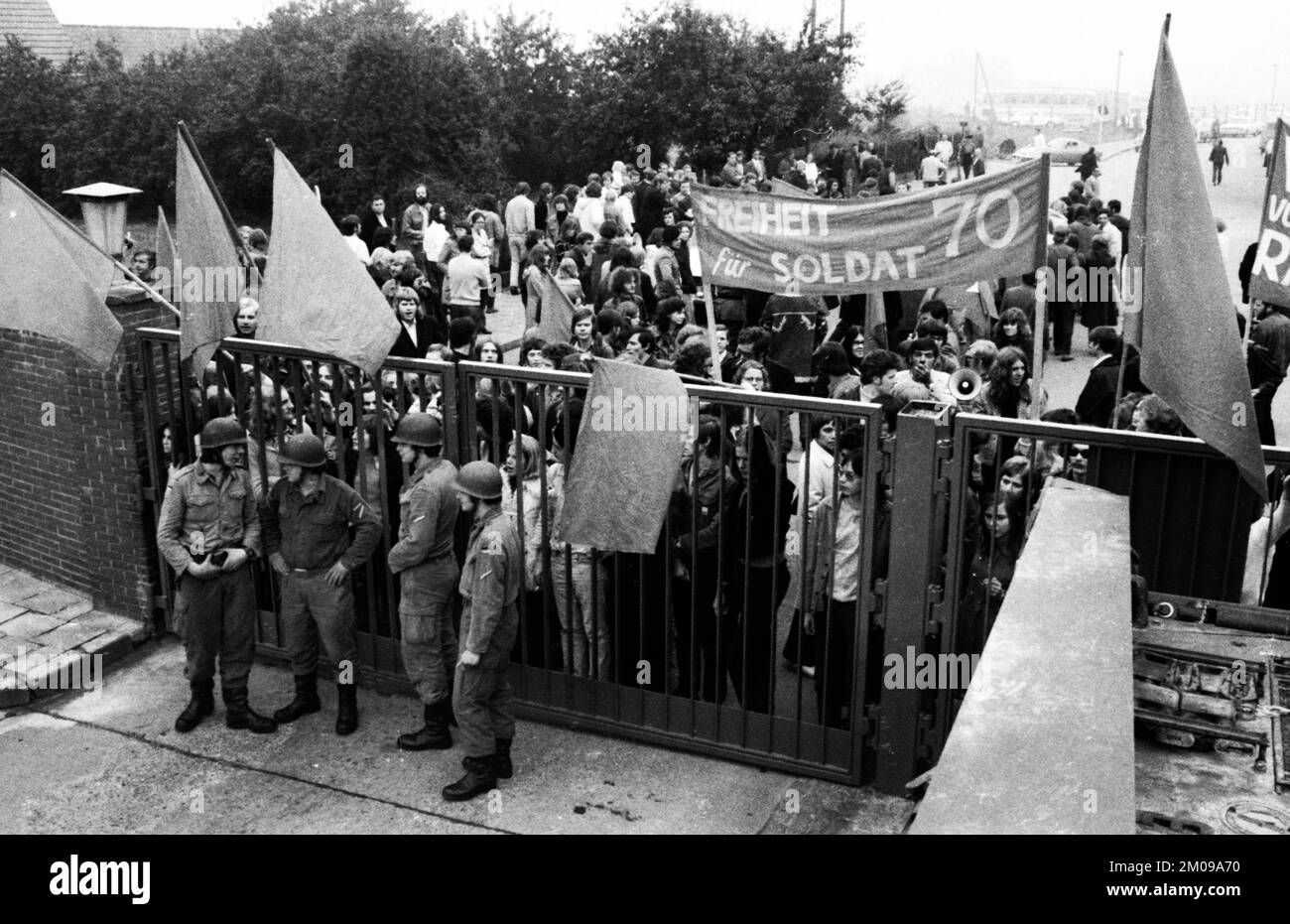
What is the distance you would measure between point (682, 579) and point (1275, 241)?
166 inches

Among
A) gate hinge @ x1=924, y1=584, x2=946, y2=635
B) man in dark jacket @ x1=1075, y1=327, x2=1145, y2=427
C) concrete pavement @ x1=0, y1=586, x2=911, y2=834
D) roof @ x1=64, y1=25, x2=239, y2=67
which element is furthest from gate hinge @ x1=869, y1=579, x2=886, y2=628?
roof @ x1=64, y1=25, x2=239, y2=67

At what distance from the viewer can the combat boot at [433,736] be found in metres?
7.53

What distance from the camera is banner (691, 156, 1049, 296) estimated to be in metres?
7.75

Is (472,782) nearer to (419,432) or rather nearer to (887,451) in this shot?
(419,432)

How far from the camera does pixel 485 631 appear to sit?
6.77m

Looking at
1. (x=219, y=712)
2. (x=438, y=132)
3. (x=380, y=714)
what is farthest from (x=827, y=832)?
(x=438, y=132)

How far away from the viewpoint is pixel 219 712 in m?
8.03

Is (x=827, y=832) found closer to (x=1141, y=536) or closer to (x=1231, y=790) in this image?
(x=1141, y=536)

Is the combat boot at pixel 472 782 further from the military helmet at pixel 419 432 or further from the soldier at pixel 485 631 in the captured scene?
the military helmet at pixel 419 432

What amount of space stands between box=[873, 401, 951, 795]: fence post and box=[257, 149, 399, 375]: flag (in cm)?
295

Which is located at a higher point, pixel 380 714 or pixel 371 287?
pixel 371 287

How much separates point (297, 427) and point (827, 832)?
12.3 ft

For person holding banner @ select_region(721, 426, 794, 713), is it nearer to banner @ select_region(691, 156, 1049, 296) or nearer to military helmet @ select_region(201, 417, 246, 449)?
banner @ select_region(691, 156, 1049, 296)

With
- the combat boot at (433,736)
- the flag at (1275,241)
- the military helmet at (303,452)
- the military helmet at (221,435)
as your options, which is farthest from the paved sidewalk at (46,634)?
the flag at (1275,241)
